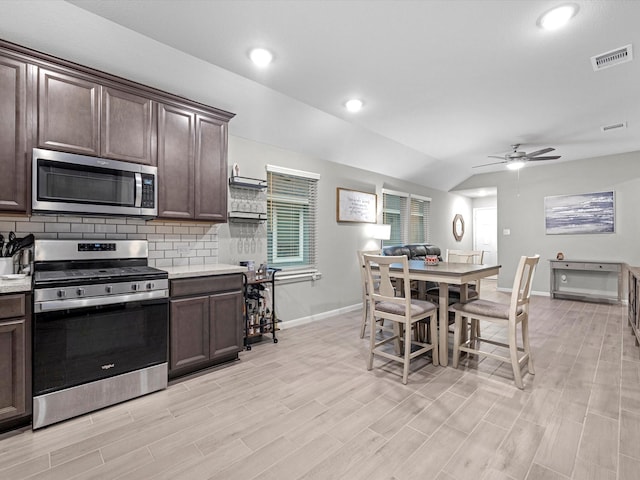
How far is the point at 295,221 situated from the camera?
14.4ft

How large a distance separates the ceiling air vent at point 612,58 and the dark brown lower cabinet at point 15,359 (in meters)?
4.67

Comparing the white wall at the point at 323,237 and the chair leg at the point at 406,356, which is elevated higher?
the white wall at the point at 323,237

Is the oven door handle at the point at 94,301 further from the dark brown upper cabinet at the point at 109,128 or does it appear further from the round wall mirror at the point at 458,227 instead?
the round wall mirror at the point at 458,227

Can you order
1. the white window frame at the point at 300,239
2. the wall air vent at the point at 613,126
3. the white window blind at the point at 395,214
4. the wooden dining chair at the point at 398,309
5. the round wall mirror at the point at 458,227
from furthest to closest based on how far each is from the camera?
the round wall mirror at the point at 458,227 → the white window blind at the point at 395,214 → the wall air vent at the point at 613,126 → the white window frame at the point at 300,239 → the wooden dining chair at the point at 398,309

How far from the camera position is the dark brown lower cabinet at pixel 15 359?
1873 mm

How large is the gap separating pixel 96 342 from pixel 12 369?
42 cm

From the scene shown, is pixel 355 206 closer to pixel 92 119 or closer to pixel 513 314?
pixel 513 314

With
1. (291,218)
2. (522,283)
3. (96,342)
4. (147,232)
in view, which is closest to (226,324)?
(96,342)

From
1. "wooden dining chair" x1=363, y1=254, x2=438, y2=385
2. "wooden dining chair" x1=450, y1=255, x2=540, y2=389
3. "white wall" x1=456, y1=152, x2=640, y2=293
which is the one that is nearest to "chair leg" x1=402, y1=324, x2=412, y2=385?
"wooden dining chair" x1=363, y1=254, x2=438, y2=385

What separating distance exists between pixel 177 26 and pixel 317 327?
3482mm

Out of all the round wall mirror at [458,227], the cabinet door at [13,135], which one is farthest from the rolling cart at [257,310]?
the round wall mirror at [458,227]

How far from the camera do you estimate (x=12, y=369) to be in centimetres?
190

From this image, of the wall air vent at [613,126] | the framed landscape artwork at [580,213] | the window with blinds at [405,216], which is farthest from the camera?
the window with blinds at [405,216]

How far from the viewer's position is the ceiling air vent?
2.55 m
